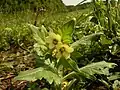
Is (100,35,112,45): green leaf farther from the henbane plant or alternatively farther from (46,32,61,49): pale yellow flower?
(46,32,61,49): pale yellow flower

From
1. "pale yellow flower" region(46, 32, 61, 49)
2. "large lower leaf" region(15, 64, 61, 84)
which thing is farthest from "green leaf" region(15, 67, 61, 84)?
"pale yellow flower" region(46, 32, 61, 49)

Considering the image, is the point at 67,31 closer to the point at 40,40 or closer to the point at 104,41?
the point at 40,40

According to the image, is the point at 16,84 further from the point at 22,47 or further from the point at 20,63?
the point at 22,47

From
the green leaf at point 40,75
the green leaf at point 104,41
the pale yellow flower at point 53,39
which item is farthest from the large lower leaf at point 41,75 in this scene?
the green leaf at point 104,41

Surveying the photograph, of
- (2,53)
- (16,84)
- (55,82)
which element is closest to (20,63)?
(16,84)

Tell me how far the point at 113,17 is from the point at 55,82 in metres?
1.06

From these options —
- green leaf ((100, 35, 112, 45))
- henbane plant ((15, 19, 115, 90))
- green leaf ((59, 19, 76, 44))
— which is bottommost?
green leaf ((100, 35, 112, 45))

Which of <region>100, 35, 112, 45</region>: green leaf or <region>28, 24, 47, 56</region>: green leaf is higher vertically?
<region>28, 24, 47, 56</region>: green leaf

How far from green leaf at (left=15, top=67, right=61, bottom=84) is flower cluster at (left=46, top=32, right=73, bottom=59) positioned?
0.09 m

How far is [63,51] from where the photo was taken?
1.59 meters

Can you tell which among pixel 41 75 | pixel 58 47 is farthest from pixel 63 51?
pixel 41 75

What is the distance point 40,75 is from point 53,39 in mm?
175

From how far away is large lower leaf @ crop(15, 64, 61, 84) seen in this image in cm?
155

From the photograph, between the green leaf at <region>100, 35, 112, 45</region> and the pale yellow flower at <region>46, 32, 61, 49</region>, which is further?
the green leaf at <region>100, 35, 112, 45</region>
